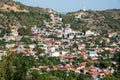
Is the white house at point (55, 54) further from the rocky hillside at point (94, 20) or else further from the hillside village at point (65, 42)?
the rocky hillside at point (94, 20)

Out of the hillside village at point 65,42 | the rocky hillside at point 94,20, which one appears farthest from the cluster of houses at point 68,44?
the rocky hillside at point 94,20

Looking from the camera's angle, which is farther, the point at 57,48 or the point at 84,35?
the point at 84,35

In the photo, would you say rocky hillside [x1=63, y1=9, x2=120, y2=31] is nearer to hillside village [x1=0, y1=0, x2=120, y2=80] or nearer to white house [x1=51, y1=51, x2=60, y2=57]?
hillside village [x1=0, y1=0, x2=120, y2=80]

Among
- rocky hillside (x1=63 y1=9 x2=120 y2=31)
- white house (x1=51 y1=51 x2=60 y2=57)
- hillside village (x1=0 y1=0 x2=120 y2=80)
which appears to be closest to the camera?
hillside village (x1=0 y1=0 x2=120 y2=80)

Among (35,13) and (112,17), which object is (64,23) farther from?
(112,17)

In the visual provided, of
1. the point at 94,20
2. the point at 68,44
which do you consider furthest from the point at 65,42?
the point at 94,20

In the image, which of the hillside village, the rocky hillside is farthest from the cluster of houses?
the rocky hillside

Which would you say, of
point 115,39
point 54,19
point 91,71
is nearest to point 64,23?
point 54,19

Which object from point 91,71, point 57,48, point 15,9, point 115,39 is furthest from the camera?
point 15,9

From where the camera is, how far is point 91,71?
1716 inches

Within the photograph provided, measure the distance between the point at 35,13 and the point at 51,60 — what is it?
3762 centimetres

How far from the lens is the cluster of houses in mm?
45812

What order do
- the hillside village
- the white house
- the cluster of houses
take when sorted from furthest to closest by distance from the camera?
the white house, the cluster of houses, the hillside village

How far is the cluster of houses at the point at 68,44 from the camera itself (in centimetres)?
4581
